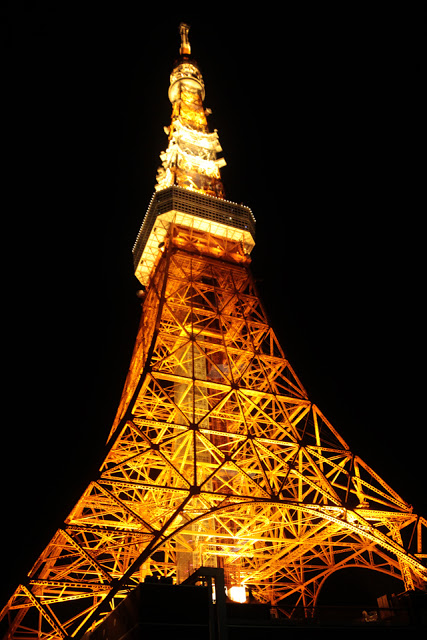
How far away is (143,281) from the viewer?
2548 centimetres

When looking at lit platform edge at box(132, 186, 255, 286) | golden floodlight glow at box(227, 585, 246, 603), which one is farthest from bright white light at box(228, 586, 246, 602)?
lit platform edge at box(132, 186, 255, 286)

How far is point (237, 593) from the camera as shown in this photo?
609 inches

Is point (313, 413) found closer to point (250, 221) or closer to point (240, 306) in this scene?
point (240, 306)

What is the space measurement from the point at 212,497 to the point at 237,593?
16.2 ft

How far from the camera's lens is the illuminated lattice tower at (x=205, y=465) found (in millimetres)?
12852

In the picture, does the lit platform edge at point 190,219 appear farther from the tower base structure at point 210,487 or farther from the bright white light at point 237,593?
the bright white light at point 237,593

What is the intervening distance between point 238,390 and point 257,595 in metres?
7.96

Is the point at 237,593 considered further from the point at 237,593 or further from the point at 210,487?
the point at 210,487

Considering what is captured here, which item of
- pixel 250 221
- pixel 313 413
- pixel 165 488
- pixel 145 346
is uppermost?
pixel 250 221

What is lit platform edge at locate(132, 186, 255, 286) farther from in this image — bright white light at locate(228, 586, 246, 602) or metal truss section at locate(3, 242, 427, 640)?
bright white light at locate(228, 586, 246, 602)

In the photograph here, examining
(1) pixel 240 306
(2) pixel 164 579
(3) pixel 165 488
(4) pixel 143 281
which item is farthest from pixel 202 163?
(2) pixel 164 579

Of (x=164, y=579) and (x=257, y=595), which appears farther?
(x=257, y=595)

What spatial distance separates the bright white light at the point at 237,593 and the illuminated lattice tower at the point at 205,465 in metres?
0.68

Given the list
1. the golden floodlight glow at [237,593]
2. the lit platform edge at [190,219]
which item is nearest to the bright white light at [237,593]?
the golden floodlight glow at [237,593]
